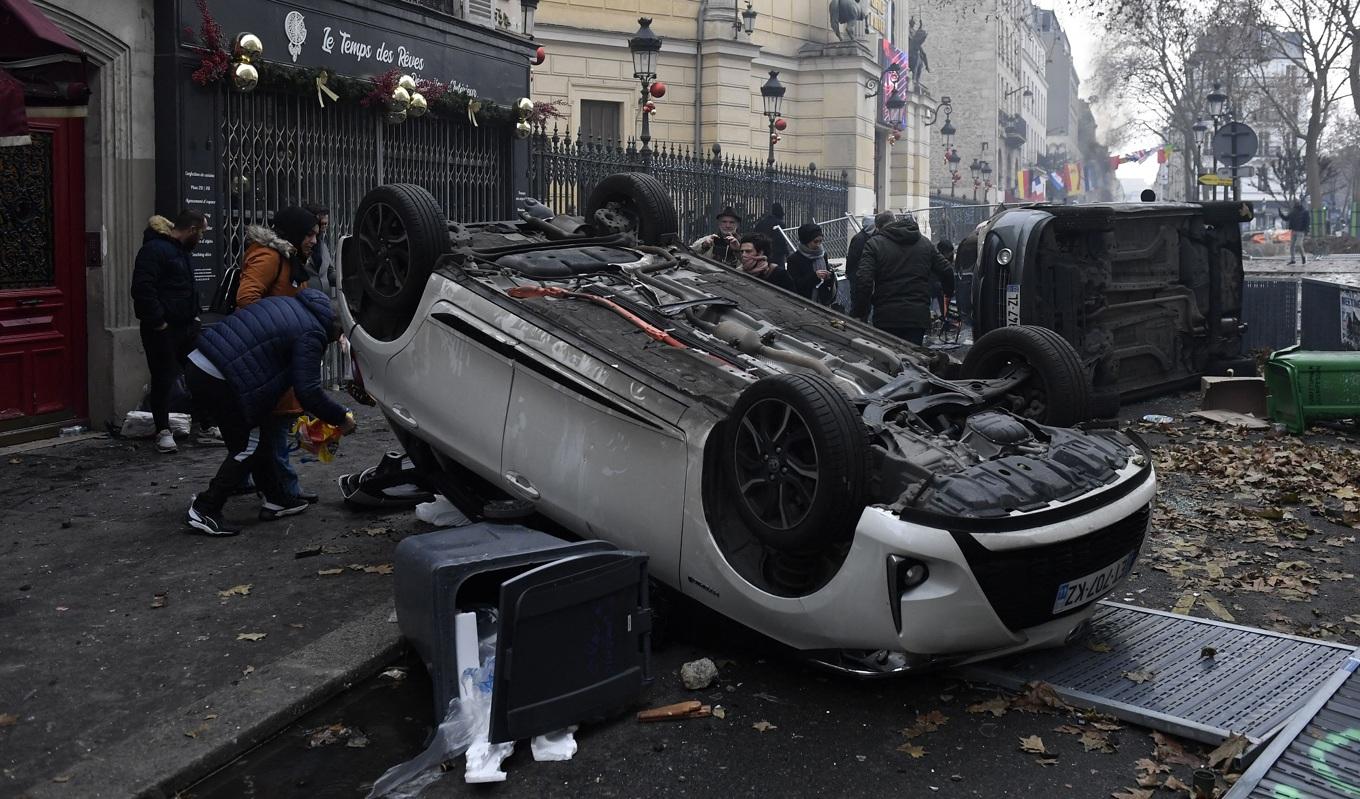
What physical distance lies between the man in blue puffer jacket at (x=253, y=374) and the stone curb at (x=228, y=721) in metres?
1.88

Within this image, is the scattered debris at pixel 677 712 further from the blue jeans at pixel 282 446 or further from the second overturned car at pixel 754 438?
the blue jeans at pixel 282 446

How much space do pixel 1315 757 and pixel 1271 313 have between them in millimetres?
13732

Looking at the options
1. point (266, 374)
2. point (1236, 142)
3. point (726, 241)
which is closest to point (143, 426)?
point (266, 374)

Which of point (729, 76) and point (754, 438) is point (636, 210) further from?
point (729, 76)

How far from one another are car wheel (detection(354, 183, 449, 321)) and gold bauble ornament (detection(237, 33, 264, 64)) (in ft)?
16.2

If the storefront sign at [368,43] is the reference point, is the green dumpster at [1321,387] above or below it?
below

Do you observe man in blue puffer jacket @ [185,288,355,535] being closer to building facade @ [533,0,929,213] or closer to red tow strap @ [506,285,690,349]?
red tow strap @ [506,285,690,349]

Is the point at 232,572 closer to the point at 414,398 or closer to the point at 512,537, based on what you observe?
the point at 414,398

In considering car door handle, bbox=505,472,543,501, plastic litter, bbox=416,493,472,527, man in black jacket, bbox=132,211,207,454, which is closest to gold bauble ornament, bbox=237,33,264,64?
man in black jacket, bbox=132,211,207,454

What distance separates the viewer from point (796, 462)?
448 cm

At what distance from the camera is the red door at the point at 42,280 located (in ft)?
29.6

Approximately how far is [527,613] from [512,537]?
70 centimetres

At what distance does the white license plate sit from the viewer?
449cm

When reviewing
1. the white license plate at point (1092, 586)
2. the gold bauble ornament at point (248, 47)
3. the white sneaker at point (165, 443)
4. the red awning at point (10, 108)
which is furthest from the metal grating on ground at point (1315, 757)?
the gold bauble ornament at point (248, 47)
